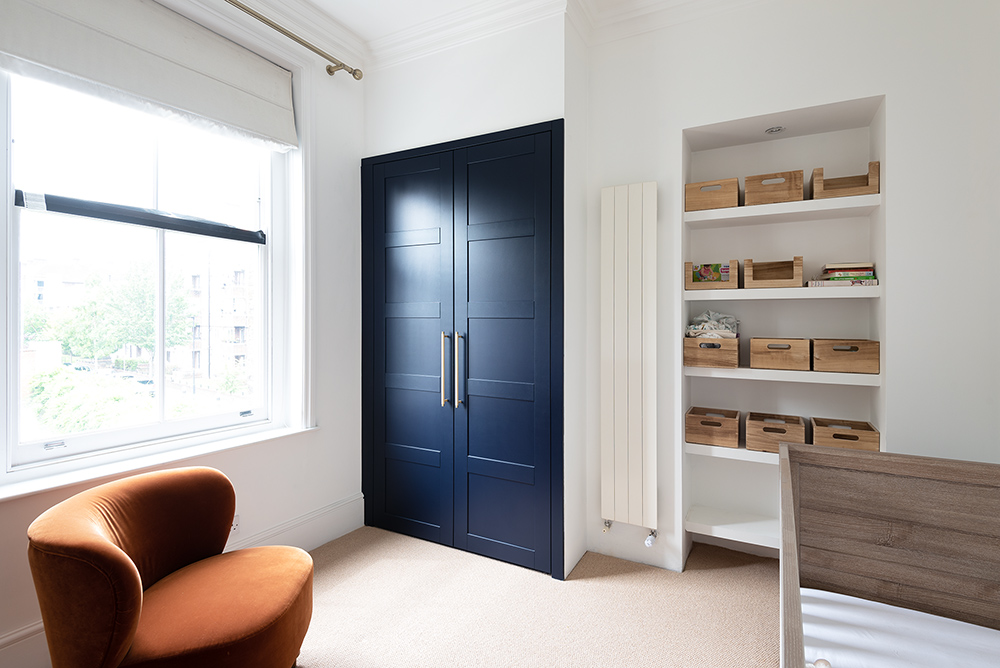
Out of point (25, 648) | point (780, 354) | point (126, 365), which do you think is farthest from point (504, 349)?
point (25, 648)

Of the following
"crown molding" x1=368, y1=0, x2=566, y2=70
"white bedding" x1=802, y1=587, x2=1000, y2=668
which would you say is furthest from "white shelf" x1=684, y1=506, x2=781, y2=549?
"crown molding" x1=368, y1=0, x2=566, y2=70

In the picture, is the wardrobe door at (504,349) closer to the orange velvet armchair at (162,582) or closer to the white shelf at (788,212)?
the white shelf at (788,212)

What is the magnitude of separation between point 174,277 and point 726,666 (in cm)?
273

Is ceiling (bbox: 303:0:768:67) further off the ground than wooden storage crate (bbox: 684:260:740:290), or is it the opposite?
ceiling (bbox: 303:0:768:67)

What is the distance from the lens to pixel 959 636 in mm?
1293

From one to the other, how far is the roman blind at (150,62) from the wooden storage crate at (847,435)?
9.54ft

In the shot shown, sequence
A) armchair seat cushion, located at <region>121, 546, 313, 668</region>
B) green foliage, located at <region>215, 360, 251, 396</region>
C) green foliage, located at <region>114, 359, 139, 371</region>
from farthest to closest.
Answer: green foliage, located at <region>215, 360, 251, 396</region> < green foliage, located at <region>114, 359, 139, 371</region> < armchair seat cushion, located at <region>121, 546, 313, 668</region>

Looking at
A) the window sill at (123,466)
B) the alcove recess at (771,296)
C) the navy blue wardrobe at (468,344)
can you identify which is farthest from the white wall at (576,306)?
the window sill at (123,466)

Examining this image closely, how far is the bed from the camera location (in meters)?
1.26

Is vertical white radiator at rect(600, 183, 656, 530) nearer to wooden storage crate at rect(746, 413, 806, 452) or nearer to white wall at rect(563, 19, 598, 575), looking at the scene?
white wall at rect(563, 19, 598, 575)

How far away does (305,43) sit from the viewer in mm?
2527

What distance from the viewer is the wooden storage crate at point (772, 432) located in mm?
2324

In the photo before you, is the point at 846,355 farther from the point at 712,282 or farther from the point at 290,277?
the point at 290,277

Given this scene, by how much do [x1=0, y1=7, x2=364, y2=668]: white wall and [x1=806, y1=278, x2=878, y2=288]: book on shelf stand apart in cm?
239
